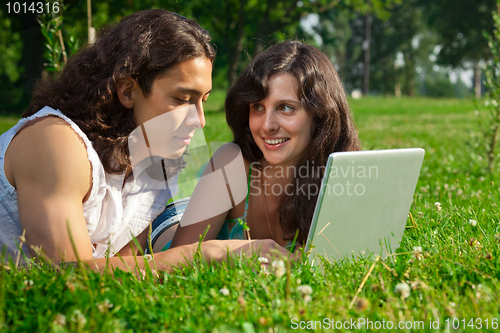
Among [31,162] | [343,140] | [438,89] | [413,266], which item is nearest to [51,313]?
[31,162]

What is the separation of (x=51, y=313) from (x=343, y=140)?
1977mm

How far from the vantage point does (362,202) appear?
6.10 ft

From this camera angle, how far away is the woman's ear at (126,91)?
7.66 ft

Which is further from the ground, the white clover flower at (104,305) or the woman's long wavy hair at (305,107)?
the woman's long wavy hair at (305,107)

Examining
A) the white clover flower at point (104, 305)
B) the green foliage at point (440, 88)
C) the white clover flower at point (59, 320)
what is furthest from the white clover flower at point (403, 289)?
the green foliage at point (440, 88)

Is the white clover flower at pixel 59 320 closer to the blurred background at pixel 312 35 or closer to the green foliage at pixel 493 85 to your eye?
the blurred background at pixel 312 35

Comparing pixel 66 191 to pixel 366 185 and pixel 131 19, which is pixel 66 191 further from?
pixel 366 185

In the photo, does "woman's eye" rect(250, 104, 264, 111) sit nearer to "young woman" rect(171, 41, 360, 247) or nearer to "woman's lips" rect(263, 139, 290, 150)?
"young woman" rect(171, 41, 360, 247)

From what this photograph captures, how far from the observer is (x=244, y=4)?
54.0 ft

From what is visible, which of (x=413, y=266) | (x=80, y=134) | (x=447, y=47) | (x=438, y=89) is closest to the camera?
(x=413, y=266)

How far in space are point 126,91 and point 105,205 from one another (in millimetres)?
665

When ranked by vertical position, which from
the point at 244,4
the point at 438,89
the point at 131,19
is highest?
the point at 244,4

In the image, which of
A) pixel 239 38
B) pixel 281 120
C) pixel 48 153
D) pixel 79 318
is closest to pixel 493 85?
pixel 281 120

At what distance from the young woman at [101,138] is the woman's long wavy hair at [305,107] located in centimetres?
30
